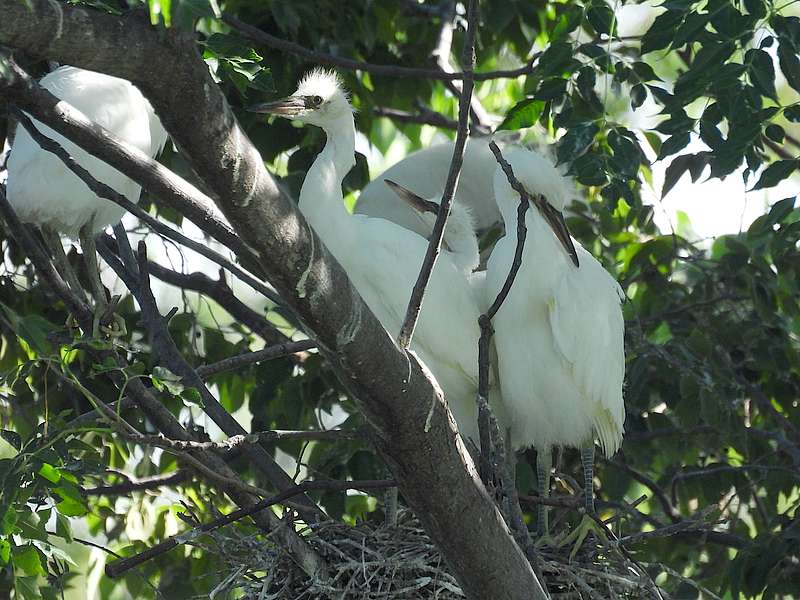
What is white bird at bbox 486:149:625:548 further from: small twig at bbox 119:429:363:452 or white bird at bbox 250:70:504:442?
small twig at bbox 119:429:363:452

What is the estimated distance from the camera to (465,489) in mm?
1974

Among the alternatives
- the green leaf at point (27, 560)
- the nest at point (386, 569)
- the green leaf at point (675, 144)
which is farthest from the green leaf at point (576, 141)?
the green leaf at point (27, 560)

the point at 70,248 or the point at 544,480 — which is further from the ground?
the point at 70,248

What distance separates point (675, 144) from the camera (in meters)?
2.85

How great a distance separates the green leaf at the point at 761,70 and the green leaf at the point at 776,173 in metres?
0.18

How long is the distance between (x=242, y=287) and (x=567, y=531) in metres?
3.90

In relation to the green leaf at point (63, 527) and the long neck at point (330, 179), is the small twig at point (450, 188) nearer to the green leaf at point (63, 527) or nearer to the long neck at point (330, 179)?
the green leaf at point (63, 527)

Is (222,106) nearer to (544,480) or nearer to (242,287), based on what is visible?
(544,480)

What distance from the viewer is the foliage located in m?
2.77

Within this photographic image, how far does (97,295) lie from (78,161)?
1.17 ft

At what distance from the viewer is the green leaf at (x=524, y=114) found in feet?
10.5

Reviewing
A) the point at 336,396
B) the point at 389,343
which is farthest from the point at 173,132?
the point at 336,396

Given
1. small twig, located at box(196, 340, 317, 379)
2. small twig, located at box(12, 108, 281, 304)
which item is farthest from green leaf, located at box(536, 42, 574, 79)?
small twig, located at box(12, 108, 281, 304)

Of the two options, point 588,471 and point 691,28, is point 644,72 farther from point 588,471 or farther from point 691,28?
point 588,471
